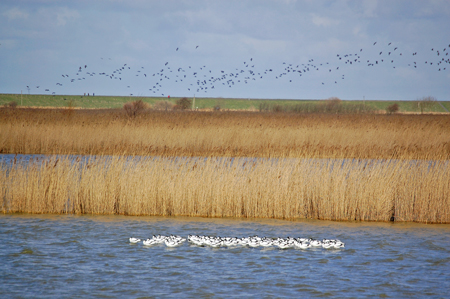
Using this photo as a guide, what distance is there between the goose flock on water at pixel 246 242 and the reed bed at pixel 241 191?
2.22 meters

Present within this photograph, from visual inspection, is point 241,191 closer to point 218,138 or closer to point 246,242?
point 246,242

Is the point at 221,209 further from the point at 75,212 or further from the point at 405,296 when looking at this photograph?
the point at 405,296

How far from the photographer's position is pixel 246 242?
7906 mm

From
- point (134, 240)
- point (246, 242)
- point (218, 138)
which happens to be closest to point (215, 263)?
point (246, 242)

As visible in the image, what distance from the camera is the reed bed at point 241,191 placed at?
1002cm

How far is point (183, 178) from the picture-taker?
10.4m

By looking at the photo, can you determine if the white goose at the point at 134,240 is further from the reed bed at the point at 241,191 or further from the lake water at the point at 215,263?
the reed bed at the point at 241,191

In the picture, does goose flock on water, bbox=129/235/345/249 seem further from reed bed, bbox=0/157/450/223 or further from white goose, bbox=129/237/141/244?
reed bed, bbox=0/157/450/223

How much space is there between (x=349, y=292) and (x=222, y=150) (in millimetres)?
12582

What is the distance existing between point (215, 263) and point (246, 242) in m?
0.92

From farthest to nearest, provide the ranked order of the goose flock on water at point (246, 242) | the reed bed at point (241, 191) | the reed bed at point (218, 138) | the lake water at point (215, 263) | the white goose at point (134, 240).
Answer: the reed bed at point (218, 138) < the reed bed at point (241, 191) < the white goose at point (134, 240) < the goose flock on water at point (246, 242) < the lake water at point (215, 263)

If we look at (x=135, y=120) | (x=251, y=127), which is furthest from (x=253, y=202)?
(x=135, y=120)

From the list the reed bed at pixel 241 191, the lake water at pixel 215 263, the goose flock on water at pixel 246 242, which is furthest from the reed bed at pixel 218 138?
the goose flock on water at pixel 246 242

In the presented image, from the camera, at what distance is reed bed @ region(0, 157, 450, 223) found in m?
10.0
